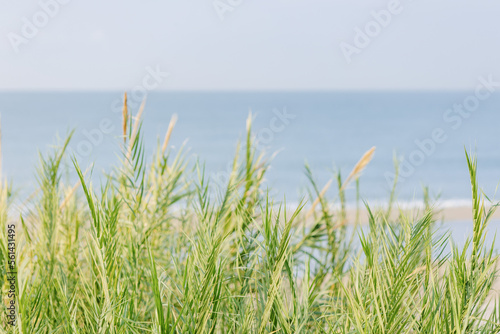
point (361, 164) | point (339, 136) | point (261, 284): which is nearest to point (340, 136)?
point (339, 136)

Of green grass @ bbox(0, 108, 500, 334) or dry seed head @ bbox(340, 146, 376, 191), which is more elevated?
dry seed head @ bbox(340, 146, 376, 191)

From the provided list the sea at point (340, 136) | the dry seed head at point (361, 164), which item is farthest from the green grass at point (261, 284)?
the sea at point (340, 136)

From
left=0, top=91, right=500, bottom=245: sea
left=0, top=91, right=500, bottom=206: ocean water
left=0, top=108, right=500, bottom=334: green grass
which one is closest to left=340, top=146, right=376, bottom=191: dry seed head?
left=0, top=108, right=500, bottom=334: green grass

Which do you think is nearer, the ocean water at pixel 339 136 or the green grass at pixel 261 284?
the green grass at pixel 261 284

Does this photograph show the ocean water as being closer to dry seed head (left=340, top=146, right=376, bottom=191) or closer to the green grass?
dry seed head (left=340, top=146, right=376, bottom=191)

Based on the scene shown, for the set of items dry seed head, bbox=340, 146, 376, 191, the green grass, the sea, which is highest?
the sea

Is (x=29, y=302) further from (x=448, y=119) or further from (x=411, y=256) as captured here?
(x=448, y=119)

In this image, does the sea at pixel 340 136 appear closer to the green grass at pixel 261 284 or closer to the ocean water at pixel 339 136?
the ocean water at pixel 339 136

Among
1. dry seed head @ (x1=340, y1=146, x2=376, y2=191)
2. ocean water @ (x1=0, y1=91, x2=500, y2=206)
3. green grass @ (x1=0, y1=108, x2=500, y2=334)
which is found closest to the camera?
green grass @ (x1=0, y1=108, x2=500, y2=334)

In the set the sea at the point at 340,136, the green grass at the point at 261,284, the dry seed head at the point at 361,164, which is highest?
the sea at the point at 340,136

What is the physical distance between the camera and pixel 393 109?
32.8 meters

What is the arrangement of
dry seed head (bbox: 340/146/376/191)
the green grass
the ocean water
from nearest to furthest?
1. the green grass
2. dry seed head (bbox: 340/146/376/191)
3. the ocean water

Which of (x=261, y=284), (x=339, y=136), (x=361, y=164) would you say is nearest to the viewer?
(x=261, y=284)

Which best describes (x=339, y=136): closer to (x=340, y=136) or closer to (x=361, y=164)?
(x=340, y=136)
